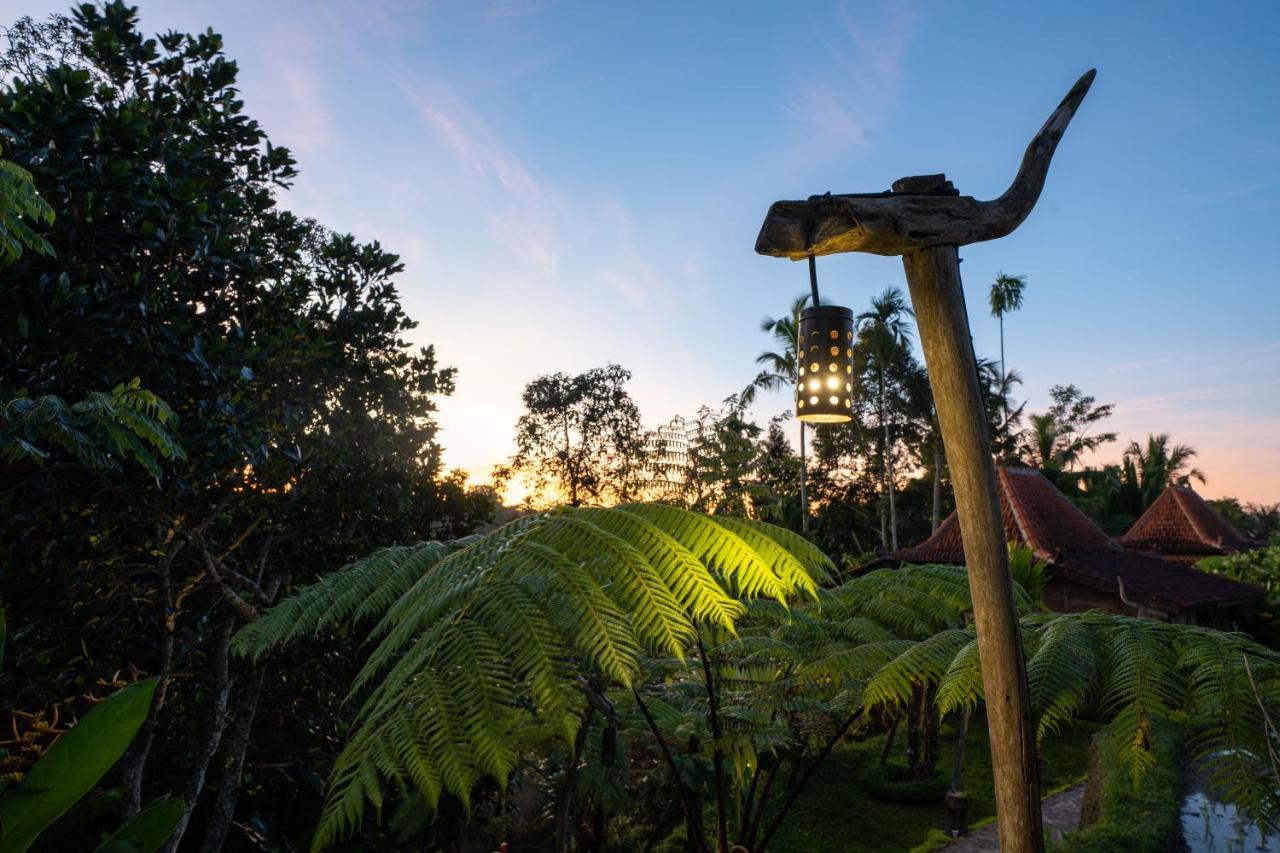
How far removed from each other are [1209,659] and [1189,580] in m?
14.8

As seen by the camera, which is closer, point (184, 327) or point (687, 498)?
point (184, 327)

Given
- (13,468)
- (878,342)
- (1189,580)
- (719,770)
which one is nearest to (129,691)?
(719,770)

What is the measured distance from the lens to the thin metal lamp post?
1963 millimetres

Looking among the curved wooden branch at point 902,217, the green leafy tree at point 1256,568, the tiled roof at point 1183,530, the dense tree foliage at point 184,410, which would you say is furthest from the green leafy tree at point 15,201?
the tiled roof at point 1183,530

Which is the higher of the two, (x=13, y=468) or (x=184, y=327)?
(x=184, y=327)

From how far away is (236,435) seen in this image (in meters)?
4.62

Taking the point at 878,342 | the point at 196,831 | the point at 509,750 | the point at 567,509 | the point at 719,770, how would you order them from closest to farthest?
the point at 509,750 < the point at 567,509 < the point at 719,770 < the point at 196,831 < the point at 878,342

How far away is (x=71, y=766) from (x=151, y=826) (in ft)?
1.26

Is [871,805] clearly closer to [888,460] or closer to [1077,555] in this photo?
[1077,555]

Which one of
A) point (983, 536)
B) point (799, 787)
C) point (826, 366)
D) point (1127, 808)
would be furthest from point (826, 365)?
point (1127, 808)

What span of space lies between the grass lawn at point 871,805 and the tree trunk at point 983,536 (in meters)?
5.80

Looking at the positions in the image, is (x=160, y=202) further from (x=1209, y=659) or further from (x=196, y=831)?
(x=1209, y=659)

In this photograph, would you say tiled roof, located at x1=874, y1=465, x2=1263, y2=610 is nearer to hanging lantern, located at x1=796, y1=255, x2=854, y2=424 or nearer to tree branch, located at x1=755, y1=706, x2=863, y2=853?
tree branch, located at x1=755, y1=706, x2=863, y2=853

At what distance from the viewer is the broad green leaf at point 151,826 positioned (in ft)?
8.17
